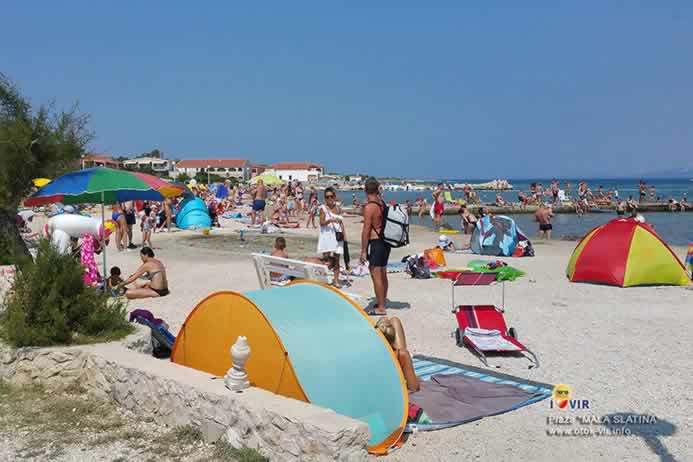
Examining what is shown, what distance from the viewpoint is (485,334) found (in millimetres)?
7234

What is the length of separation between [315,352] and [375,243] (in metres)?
4.12

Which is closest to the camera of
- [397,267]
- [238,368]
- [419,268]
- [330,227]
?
[238,368]

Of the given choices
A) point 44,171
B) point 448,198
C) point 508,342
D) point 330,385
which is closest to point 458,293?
point 508,342

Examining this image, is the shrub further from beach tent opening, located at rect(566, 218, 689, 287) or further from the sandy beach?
beach tent opening, located at rect(566, 218, 689, 287)

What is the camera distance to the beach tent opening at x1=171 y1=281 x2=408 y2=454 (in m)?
4.52

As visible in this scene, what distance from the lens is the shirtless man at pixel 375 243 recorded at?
28.2 ft

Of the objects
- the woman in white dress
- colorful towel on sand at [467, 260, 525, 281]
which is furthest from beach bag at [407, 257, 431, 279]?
the woman in white dress

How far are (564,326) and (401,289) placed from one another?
3281mm

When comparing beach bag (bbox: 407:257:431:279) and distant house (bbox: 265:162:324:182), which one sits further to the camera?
distant house (bbox: 265:162:324:182)

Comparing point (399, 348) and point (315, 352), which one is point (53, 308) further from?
point (399, 348)

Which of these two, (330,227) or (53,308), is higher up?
(330,227)

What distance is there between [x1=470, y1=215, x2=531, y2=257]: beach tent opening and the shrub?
11443mm
